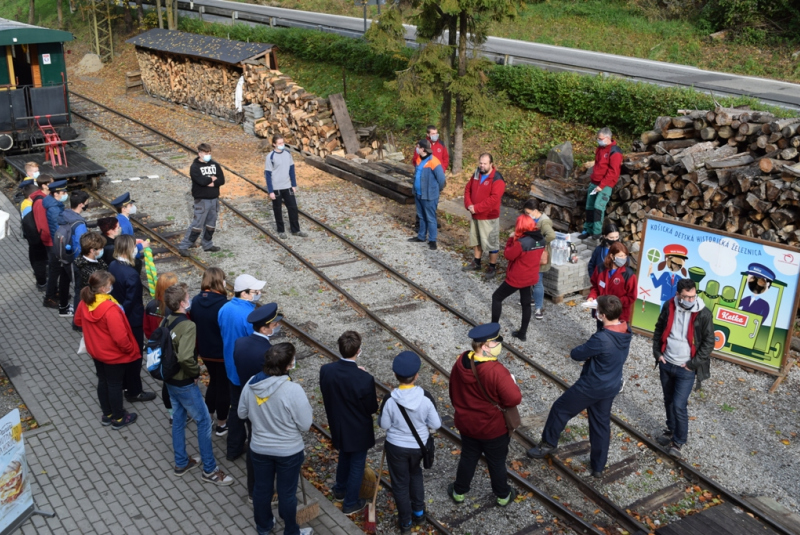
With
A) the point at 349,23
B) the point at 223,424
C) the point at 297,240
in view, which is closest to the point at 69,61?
the point at 349,23

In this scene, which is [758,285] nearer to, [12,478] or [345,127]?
[12,478]

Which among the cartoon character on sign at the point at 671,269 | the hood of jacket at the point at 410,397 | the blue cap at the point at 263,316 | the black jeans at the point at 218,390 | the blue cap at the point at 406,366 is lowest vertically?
the black jeans at the point at 218,390

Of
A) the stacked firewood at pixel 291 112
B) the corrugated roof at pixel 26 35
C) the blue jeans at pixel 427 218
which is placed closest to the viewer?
the blue jeans at pixel 427 218

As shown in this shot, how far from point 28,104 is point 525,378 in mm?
14439

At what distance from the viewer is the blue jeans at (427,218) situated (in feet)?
43.6

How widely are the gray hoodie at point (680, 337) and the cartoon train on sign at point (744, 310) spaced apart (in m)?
2.07

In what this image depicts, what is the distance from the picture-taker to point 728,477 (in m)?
7.59

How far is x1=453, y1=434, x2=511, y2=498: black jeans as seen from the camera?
6613mm

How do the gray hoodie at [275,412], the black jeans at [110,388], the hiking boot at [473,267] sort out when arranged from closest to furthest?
the gray hoodie at [275,412] → the black jeans at [110,388] → the hiking boot at [473,267]

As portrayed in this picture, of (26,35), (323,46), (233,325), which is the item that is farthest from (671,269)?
(323,46)

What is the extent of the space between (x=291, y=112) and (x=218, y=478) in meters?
14.2

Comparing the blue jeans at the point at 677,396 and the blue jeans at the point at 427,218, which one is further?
the blue jeans at the point at 427,218

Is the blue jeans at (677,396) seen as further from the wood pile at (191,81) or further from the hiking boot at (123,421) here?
the wood pile at (191,81)

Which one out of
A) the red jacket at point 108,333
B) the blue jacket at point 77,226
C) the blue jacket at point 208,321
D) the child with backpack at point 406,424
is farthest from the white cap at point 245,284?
the blue jacket at point 77,226
